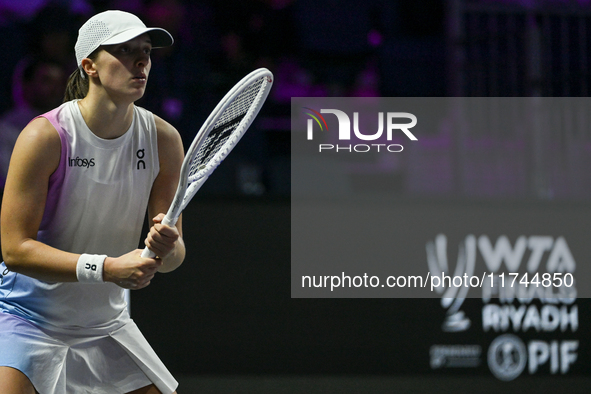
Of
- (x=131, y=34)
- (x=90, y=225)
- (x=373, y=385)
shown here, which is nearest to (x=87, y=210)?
(x=90, y=225)

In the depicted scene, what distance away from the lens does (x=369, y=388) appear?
12.4 ft

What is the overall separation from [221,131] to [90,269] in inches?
21.3

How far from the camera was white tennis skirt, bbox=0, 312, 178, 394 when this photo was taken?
1.88 meters

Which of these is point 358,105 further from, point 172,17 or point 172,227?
point 172,227

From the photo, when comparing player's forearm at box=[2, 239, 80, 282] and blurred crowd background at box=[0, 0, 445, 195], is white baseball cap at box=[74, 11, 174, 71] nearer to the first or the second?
player's forearm at box=[2, 239, 80, 282]

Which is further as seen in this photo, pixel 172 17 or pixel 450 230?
pixel 172 17

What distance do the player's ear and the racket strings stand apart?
342mm

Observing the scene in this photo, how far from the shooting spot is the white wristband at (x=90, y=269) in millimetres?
1774

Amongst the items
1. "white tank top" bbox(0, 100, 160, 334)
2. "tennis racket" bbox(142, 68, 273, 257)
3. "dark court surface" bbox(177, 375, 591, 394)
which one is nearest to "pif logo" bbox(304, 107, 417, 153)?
"dark court surface" bbox(177, 375, 591, 394)

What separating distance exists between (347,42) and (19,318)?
4.74m

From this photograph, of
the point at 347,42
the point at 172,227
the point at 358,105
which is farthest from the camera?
the point at 347,42

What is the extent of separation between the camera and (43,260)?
1792 millimetres

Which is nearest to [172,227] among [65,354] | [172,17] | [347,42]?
[65,354]

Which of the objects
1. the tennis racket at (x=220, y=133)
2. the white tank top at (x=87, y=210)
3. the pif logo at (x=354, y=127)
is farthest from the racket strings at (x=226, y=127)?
the pif logo at (x=354, y=127)
